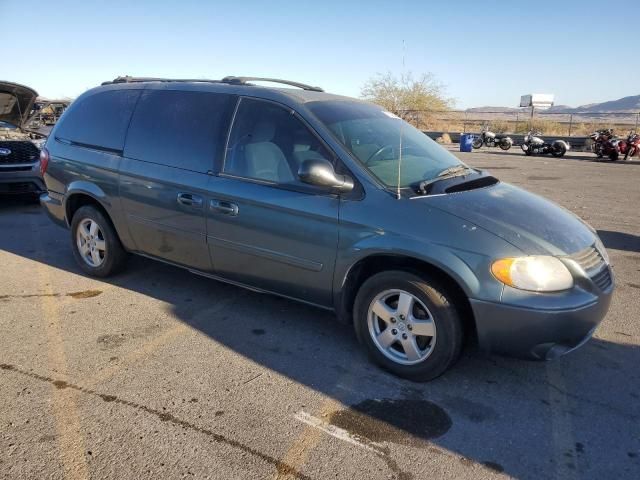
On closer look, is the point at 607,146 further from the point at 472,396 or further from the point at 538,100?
the point at 538,100

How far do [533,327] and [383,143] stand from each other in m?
1.70

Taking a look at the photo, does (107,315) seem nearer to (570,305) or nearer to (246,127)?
(246,127)

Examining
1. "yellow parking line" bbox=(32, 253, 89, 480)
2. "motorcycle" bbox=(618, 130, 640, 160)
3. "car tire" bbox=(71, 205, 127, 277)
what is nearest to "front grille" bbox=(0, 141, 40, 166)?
"car tire" bbox=(71, 205, 127, 277)

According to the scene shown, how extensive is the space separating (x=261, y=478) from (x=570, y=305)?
190 centimetres

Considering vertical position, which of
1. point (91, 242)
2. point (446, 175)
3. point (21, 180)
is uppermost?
point (446, 175)

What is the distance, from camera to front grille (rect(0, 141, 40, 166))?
833 cm

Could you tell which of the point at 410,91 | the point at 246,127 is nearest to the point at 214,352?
the point at 246,127

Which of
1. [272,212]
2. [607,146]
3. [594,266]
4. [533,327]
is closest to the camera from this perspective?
[533,327]

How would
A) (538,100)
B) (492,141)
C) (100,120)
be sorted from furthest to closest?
(538,100) → (492,141) → (100,120)

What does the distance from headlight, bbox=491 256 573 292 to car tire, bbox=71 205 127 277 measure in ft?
11.5

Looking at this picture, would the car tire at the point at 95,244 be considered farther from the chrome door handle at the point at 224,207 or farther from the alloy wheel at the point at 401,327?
the alloy wheel at the point at 401,327

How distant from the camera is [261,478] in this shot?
247 centimetres

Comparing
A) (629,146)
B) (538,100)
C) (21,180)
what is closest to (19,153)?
(21,180)

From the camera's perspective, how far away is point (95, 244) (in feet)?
16.7
